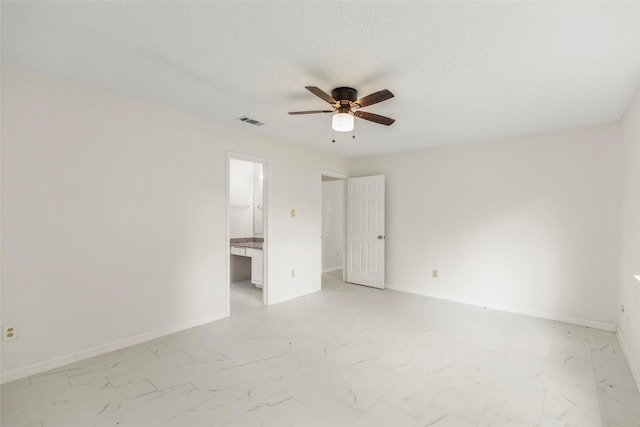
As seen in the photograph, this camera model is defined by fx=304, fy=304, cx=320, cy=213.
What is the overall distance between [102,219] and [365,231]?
3.91 metres

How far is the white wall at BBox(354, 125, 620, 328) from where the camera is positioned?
3553 millimetres

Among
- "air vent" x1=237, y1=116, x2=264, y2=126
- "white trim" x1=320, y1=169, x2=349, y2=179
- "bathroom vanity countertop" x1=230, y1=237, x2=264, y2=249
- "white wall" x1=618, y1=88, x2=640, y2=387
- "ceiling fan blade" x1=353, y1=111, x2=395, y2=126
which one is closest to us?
"white wall" x1=618, y1=88, x2=640, y2=387

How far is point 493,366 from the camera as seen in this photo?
2.63 meters

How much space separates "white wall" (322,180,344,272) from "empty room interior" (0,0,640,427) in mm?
2332

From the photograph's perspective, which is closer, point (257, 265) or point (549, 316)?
point (549, 316)

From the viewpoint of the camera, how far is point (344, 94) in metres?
2.51

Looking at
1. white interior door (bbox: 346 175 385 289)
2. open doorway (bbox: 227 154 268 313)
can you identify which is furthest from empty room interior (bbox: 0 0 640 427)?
open doorway (bbox: 227 154 268 313)

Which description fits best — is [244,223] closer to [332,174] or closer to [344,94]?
[332,174]

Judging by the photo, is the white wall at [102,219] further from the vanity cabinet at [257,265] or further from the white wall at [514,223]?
the white wall at [514,223]

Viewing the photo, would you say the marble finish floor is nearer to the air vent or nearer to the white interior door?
the white interior door

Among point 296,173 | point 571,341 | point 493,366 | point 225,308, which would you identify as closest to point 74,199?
point 225,308

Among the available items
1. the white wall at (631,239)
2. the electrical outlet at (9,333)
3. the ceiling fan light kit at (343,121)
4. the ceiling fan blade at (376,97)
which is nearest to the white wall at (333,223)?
the ceiling fan light kit at (343,121)

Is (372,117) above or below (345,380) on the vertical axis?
above

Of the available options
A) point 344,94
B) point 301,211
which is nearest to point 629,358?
point 344,94
